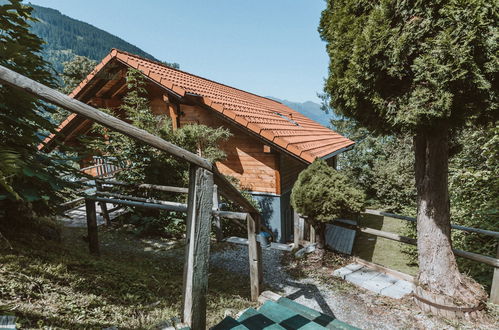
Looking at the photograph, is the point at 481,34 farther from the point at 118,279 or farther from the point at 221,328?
the point at 118,279

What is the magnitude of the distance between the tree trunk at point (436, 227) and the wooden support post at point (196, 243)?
137 inches

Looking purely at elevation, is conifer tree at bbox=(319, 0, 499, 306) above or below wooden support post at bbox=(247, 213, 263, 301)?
above

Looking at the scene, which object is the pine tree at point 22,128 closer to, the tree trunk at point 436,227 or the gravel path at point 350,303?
the gravel path at point 350,303

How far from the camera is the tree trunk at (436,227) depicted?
3652 mm

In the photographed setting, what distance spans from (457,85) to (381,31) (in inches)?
40.7

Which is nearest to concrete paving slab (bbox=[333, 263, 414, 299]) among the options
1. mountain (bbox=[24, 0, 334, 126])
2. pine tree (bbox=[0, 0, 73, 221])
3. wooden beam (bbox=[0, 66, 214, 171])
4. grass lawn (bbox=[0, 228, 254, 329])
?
grass lawn (bbox=[0, 228, 254, 329])

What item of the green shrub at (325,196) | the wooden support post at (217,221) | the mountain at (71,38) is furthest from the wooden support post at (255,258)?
the mountain at (71,38)

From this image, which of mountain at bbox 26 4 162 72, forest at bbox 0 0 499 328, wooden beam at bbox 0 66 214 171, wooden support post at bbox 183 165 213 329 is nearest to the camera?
wooden beam at bbox 0 66 214 171

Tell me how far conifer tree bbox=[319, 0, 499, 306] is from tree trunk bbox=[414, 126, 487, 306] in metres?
0.01

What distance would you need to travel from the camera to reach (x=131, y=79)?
7598 millimetres

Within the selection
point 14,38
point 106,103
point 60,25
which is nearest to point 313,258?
point 14,38

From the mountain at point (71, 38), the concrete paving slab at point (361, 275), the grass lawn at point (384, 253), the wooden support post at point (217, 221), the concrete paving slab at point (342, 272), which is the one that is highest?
the mountain at point (71, 38)

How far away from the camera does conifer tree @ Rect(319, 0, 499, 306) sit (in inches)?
103

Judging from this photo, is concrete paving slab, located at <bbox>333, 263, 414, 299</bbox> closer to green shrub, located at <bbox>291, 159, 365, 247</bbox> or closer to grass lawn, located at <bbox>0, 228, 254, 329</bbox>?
green shrub, located at <bbox>291, 159, 365, 247</bbox>
